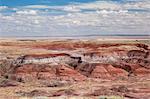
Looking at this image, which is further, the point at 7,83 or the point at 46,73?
the point at 46,73

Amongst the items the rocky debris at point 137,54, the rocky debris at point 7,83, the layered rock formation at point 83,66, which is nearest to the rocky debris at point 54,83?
the layered rock formation at point 83,66

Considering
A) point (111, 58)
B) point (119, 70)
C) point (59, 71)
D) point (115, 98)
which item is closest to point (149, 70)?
point (119, 70)

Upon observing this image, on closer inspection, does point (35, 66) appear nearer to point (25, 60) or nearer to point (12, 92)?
point (25, 60)

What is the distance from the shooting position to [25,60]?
6719 cm

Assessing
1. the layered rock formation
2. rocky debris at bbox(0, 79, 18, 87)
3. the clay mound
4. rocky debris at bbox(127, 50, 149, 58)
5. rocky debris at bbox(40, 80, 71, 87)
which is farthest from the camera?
rocky debris at bbox(127, 50, 149, 58)

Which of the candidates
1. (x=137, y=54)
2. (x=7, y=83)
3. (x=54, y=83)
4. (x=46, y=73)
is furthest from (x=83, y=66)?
(x=7, y=83)

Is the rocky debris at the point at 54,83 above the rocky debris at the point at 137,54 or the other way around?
the other way around

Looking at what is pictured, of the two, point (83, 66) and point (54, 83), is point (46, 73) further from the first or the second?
point (83, 66)

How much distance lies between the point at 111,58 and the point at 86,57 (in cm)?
412

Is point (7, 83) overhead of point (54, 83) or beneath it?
overhead

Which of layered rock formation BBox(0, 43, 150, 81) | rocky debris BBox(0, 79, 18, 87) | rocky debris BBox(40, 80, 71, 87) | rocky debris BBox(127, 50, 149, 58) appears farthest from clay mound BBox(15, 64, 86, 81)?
rocky debris BBox(127, 50, 149, 58)

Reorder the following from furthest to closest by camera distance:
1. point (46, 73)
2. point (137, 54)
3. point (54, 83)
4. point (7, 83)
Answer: point (137, 54), point (46, 73), point (54, 83), point (7, 83)

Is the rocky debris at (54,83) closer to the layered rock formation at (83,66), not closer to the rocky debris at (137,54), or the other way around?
the layered rock formation at (83,66)

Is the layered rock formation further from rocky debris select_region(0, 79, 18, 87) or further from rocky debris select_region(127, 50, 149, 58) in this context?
rocky debris select_region(0, 79, 18, 87)
